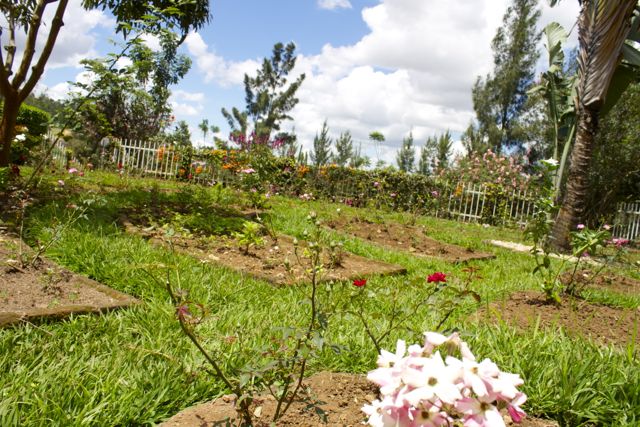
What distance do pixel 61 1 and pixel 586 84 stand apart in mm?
8252

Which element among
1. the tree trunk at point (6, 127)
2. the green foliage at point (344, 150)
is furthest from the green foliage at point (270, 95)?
the tree trunk at point (6, 127)

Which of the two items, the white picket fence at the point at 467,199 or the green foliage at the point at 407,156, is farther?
the green foliage at the point at 407,156

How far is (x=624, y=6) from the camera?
24.9 feet

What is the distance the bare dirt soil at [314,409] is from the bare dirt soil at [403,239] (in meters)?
4.18

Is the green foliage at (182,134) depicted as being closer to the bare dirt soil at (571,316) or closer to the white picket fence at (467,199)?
the white picket fence at (467,199)

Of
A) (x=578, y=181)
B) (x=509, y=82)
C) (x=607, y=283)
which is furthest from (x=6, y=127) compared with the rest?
(x=509, y=82)

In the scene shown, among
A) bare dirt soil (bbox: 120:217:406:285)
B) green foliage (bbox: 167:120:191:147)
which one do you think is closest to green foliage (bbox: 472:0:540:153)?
green foliage (bbox: 167:120:191:147)

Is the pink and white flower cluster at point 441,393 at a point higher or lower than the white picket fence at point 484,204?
lower

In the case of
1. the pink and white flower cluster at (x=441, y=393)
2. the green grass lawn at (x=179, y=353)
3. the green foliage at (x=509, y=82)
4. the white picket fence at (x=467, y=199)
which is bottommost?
the green grass lawn at (x=179, y=353)

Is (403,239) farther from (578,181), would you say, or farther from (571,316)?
(571,316)

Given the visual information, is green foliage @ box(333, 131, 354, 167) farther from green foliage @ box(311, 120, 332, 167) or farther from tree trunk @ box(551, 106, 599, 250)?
tree trunk @ box(551, 106, 599, 250)

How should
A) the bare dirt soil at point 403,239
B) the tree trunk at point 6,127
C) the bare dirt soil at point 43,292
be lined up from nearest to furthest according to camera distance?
the bare dirt soil at point 43,292
the tree trunk at point 6,127
the bare dirt soil at point 403,239

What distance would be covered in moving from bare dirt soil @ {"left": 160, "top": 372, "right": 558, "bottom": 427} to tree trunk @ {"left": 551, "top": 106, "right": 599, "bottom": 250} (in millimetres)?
7326

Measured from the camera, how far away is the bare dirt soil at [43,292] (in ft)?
7.60
